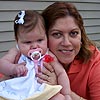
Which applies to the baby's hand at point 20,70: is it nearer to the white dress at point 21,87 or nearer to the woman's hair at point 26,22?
the white dress at point 21,87

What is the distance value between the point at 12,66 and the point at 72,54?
0.50 metres

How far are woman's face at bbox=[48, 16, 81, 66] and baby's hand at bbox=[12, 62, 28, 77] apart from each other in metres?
0.34

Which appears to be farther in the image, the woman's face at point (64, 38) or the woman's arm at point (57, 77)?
the woman's face at point (64, 38)

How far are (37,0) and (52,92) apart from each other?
3.25 meters

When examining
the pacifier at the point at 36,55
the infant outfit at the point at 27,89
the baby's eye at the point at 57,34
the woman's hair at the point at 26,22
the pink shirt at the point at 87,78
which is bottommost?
the pink shirt at the point at 87,78

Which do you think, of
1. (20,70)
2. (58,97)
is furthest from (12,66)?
(58,97)

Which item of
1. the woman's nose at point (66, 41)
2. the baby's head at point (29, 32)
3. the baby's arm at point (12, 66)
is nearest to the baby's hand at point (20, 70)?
the baby's arm at point (12, 66)

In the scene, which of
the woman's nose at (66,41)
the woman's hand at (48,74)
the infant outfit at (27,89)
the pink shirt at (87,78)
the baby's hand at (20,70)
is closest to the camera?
the infant outfit at (27,89)

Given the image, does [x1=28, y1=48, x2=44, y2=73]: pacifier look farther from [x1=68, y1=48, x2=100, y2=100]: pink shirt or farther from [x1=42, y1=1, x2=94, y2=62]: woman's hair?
[x1=68, y1=48, x2=100, y2=100]: pink shirt

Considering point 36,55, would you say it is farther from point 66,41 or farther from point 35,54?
point 66,41

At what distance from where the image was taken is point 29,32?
2.38 m

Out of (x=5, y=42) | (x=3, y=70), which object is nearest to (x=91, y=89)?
(x=3, y=70)

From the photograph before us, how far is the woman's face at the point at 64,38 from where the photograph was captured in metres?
2.58

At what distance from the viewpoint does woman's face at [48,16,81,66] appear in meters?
2.58
